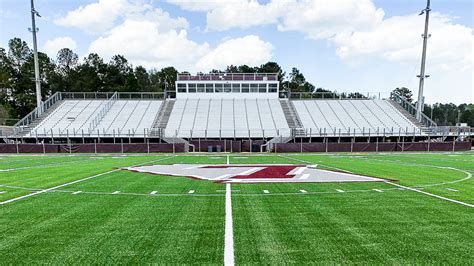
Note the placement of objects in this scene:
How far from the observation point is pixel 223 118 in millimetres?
40469

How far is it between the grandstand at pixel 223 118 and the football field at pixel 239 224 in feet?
73.2

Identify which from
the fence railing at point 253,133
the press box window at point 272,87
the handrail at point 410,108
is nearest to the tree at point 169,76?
the press box window at point 272,87

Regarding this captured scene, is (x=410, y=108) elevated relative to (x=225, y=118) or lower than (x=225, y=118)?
elevated

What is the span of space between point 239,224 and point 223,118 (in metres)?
35.2

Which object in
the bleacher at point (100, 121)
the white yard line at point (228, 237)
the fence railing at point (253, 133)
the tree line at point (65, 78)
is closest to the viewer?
the white yard line at point (228, 237)

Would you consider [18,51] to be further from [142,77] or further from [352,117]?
[352,117]

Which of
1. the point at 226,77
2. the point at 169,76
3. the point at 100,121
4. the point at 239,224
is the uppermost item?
the point at 169,76

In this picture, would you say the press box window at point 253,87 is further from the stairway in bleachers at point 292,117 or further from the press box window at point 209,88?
the press box window at point 209,88

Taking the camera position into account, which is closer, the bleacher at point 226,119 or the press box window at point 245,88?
the bleacher at point 226,119

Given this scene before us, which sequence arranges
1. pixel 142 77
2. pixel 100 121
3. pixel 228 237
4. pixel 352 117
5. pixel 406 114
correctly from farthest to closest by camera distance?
1. pixel 142 77
2. pixel 406 114
3. pixel 352 117
4. pixel 100 121
5. pixel 228 237

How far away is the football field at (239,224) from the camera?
4105mm

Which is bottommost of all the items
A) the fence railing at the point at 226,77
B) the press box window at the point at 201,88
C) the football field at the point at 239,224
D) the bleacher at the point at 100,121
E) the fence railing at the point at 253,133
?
the football field at the point at 239,224

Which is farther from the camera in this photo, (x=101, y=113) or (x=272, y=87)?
(x=272, y=87)

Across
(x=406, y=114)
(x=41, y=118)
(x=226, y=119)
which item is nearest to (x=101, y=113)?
(x=41, y=118)
